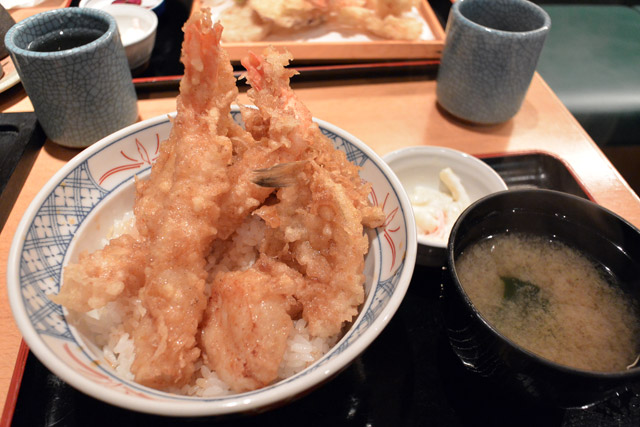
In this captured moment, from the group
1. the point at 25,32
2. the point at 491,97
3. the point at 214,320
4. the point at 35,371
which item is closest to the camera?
the point at 214,320

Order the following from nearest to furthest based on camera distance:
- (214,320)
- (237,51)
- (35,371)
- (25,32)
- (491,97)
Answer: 1. (214,320)
2. (35,371)
3. (25,32)
4. (491,97)
5. (237,51)

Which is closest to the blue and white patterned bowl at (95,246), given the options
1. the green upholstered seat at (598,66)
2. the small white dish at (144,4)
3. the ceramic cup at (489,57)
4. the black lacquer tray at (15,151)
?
the black lacquer tray at (15,151)

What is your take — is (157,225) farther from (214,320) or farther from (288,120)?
(288,120)

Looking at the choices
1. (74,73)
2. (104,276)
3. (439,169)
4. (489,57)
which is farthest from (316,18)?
(104,276)

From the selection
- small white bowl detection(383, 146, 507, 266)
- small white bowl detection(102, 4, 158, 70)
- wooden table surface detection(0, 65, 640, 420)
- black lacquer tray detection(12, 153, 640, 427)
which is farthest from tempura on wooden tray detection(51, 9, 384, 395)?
small white bowl detection(102, 4, 158, 70)

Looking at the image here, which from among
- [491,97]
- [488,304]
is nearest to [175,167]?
[488,304]

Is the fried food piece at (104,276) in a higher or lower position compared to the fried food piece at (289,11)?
lower

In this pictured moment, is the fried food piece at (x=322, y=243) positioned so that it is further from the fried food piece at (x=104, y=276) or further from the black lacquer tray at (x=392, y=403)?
the fried food piece at (x=104, y=276)
